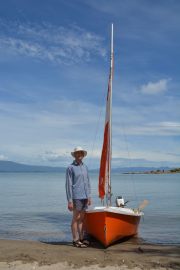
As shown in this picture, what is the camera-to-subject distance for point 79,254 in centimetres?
905

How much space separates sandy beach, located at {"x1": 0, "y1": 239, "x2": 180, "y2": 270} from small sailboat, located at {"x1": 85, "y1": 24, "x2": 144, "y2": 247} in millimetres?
540

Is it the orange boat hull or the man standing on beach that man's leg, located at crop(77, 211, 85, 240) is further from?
the orange boat hull

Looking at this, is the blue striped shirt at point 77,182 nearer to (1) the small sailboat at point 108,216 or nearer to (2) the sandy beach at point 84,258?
(1) the small sailboat at point 108,216

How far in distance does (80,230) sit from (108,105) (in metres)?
3.79

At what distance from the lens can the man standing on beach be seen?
10.0 m

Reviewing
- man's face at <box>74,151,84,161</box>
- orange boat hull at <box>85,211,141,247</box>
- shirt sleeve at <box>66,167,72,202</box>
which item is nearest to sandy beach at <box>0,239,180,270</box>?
orange boat hull at <box>85,211,141,247</box>

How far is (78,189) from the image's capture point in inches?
394

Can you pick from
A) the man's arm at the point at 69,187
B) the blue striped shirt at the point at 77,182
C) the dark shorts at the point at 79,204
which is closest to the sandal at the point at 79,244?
the dark shorts at the point at 79,204

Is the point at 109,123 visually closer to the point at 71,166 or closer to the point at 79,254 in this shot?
the point at 71,166

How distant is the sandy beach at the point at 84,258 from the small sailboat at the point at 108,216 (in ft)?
1.77

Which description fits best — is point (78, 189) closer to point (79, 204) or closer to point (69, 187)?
point (69, 187)

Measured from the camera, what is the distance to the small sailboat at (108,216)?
10406 millimetres

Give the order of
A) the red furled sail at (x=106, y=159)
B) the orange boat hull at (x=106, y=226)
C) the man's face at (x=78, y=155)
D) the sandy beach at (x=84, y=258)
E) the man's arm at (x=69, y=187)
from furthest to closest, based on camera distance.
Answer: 1. the red furled sail at (x=106, y=159)
2. the orange boat hull at (x=106, y=226)
3. the man's face at (x=78, y=155)
4. the man's arm at (x=69, y=187)
5. the sandy beach at (x=84, y=258)

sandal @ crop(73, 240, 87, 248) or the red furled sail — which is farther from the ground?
the red furled sail
